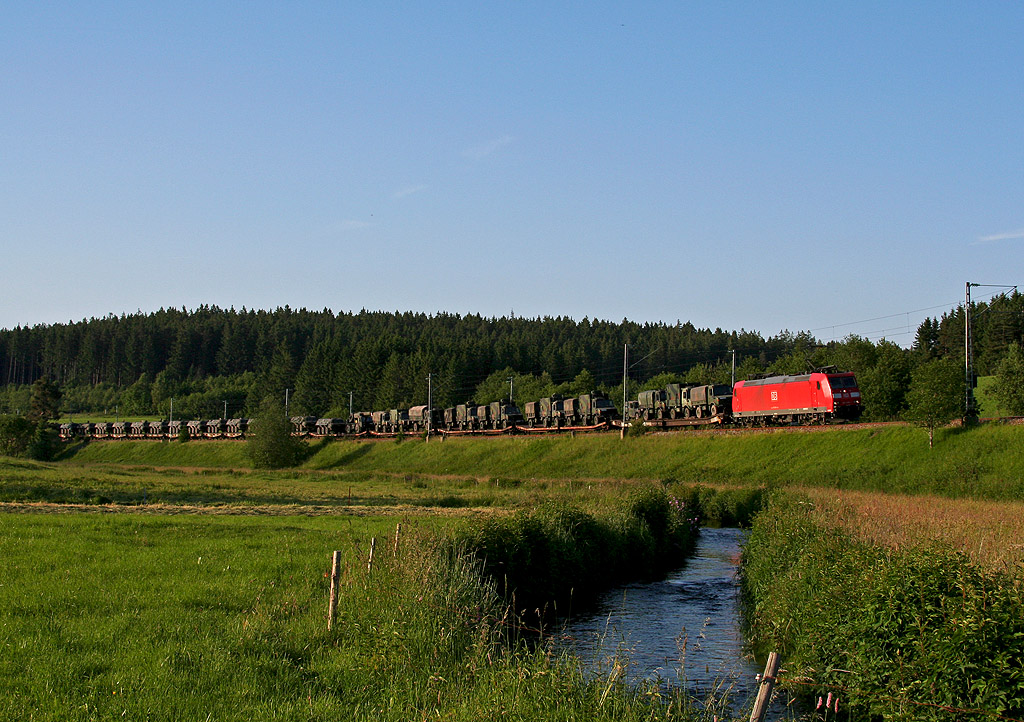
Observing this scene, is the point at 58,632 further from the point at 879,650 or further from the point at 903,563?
the point at 903,563

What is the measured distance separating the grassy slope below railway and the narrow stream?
1756 cm

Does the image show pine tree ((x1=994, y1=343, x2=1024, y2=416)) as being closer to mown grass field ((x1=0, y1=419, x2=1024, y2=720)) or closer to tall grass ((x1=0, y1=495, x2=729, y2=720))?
mown grass field ((x1=0, y1=419, x2=1024, y2=720))

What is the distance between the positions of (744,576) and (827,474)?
1003 inches

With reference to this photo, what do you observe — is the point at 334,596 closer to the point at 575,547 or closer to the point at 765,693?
the point at 765,693

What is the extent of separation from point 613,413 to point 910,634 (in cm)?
7175

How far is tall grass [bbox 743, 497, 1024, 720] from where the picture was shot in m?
10.3

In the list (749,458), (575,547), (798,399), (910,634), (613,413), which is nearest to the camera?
(910,634)

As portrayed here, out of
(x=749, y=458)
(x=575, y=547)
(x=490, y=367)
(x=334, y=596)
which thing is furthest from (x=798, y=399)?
(x=490, y=367)

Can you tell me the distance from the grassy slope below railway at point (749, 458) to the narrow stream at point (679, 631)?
17.6 metres

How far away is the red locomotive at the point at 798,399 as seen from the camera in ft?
193

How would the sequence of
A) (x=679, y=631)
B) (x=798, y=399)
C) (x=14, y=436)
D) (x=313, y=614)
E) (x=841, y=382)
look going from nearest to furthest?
(x=313, y=614)
(x=679, y=631)
(x=841, y=382)
(x=798, y=399)
(x=14, y=436)

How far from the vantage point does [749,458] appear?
5744 cm

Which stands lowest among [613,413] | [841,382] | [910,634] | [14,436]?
[14,436]

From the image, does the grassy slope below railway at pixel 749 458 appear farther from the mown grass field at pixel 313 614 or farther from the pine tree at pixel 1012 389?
the pine tree at pixel 1012 389
